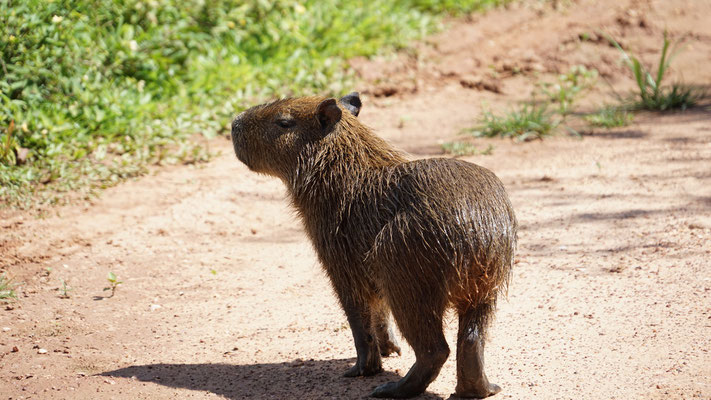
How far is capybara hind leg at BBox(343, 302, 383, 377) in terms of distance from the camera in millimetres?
3605

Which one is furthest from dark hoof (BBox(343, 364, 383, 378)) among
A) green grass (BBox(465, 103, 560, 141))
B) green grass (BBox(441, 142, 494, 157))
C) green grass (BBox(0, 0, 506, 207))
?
green grass (BBox(465, 103, 560, 141))

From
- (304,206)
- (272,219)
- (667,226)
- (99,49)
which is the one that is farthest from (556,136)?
(99,49)

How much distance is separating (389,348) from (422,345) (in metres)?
0.76

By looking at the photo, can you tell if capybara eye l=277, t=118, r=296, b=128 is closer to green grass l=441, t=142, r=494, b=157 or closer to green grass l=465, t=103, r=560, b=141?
green grass l=441, t=142, r=494, b=157

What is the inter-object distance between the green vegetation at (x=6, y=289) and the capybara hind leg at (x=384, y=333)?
231 centimetres

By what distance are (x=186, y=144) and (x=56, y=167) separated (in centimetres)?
121

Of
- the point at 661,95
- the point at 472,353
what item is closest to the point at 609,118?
the point at 661,95

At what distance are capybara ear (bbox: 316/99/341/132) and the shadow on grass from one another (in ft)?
4.09

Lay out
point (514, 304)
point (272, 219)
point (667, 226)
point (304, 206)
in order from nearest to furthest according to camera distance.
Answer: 1. point (304, 206)
2. point (514, 304)
3. point (667, 226)
4. point (272, 219)

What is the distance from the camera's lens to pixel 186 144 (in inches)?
266

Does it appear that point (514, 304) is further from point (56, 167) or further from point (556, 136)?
point (56, 167)

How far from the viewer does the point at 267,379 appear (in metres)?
3.70

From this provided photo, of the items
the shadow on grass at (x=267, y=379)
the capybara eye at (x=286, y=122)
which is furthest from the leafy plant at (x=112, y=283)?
the capybara eye at (x=286, y=122)

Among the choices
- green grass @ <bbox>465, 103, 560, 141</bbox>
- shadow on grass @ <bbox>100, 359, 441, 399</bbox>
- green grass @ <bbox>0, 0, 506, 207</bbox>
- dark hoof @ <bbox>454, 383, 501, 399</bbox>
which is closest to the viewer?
dark hoof @ <bbox>454, 383, 501, 399</bbox>
